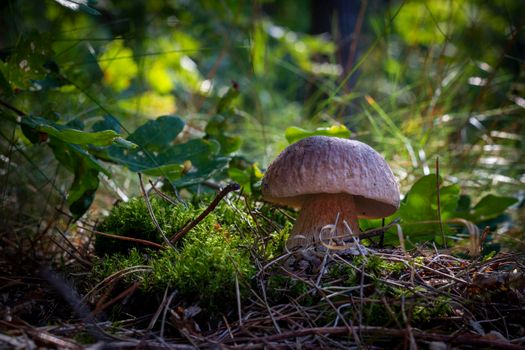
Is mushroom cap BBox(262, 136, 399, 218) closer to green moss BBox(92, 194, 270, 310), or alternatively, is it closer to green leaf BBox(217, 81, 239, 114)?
green moss BBox(92, 194, 270, 310)

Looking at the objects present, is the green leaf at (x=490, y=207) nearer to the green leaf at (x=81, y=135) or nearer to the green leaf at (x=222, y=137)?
Result: the green leaf at (x=222, y=137)

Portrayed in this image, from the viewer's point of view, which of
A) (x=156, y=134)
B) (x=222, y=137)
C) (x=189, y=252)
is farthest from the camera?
(x=222, y=137)

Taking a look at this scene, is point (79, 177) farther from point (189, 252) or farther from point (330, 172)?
point (330, 172)

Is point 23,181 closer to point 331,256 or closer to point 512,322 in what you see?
point 331,256

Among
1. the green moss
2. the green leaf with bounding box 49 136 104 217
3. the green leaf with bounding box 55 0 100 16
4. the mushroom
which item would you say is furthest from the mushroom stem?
the green leaf with bounding box 55 0 100 16

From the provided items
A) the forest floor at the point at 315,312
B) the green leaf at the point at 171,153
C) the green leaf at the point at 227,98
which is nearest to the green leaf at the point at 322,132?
the green leaf at the point at 171,153

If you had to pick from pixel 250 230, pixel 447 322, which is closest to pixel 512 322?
pixel 447 322

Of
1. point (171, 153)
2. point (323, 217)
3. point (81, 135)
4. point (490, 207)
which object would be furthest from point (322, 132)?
point (81, 135)
